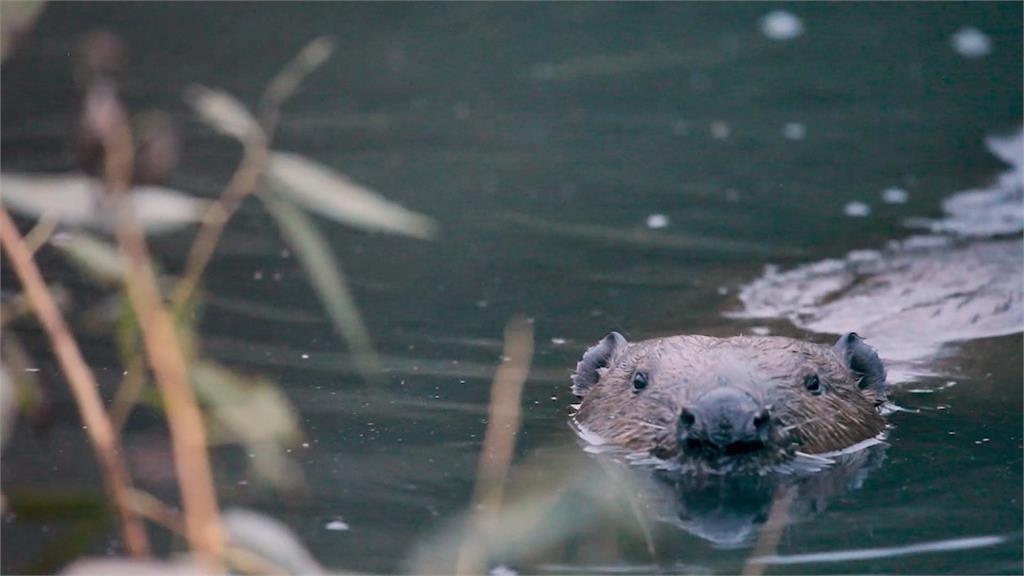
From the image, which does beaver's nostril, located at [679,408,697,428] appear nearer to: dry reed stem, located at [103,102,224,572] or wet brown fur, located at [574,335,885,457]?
wet brown fur, located at [574,335,885,457]

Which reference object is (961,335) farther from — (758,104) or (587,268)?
(758,104)

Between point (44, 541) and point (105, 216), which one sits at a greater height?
point (44, 541)

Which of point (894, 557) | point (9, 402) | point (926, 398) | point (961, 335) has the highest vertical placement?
point (961, 335)

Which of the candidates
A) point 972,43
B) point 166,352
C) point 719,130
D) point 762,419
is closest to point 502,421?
point 762,419

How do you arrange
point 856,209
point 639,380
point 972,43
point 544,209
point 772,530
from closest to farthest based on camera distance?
point 772,530
point 639,380
point 544,209
point 856,209
point 972,43

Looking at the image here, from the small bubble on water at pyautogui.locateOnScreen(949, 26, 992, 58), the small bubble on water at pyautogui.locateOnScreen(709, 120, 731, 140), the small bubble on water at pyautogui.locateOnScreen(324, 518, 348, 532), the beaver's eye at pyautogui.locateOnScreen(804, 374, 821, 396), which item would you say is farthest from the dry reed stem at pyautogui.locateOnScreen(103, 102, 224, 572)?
the small bubble on water at pyautogui.locateOnScreen(949, 26, 992, 58)

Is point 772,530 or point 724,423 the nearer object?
point 772,530

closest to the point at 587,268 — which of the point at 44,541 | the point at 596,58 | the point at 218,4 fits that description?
the point at 44,541

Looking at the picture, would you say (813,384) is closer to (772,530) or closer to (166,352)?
(772,530)

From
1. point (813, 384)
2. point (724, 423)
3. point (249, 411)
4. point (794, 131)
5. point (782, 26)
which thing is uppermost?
point (782, 26)
